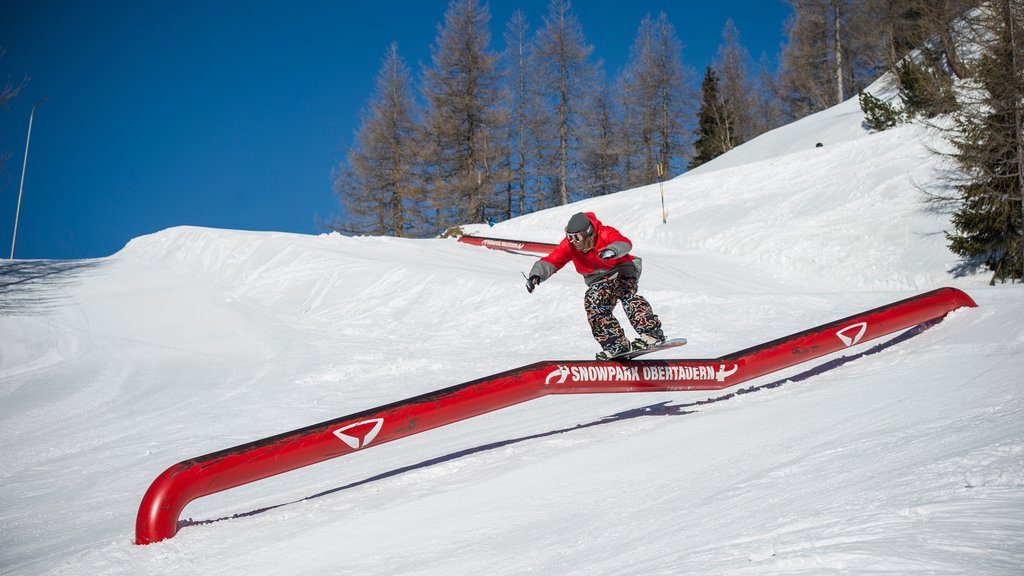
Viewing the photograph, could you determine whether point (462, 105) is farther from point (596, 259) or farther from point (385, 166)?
point (596, 259)

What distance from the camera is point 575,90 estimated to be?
118ft

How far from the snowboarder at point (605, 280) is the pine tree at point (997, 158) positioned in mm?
12828

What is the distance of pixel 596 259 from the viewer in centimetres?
596

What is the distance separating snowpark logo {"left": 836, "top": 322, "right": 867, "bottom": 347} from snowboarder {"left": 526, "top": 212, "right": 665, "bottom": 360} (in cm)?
217

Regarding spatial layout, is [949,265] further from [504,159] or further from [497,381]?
[504,159]

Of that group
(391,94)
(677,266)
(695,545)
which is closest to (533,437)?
(695,545)

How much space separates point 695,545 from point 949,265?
659 inches

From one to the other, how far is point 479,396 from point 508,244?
14.7 metres

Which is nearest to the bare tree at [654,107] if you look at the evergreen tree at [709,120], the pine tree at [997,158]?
the evergreen tree at [709,120]

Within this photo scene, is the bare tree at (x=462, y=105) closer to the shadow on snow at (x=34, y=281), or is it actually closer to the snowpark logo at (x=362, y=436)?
the shadow on snow at (x=34, y=281)

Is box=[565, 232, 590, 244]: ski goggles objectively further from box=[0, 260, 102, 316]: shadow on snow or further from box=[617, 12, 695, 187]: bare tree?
box=[617, 12, 695, 187]: bare tree

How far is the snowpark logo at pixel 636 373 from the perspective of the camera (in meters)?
5.44

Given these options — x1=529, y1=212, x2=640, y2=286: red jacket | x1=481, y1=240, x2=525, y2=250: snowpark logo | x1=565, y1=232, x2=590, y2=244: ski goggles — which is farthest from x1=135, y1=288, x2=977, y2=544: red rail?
x1=481, y1=240, x2=525, y2=250: snowpark logo

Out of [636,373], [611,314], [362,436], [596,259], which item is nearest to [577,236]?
[596,259]
